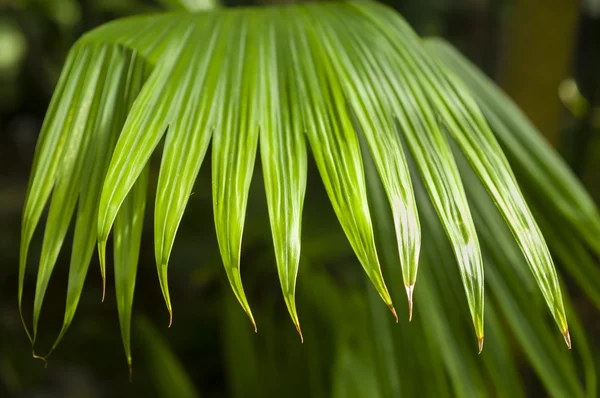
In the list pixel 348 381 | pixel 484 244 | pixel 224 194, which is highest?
pixel 224 194

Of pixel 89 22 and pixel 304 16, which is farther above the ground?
pixel 304 16

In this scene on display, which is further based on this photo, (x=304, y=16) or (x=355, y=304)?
(x=355, y=304)

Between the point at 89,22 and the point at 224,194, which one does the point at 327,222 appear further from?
the point at 89,22

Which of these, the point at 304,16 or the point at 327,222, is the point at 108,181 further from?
the point at 327,222

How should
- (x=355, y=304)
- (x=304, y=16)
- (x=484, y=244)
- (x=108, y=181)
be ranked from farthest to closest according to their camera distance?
(x=355, y=304) < (x=484, y=244) < (x=304, y=16) < (x=108, y=181)

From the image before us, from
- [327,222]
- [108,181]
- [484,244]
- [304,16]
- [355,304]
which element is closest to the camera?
[108,181]

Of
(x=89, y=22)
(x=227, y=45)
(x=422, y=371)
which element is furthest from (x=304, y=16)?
(x=89, y=22)

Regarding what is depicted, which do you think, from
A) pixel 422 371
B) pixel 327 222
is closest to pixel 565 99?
pixel 327 222
